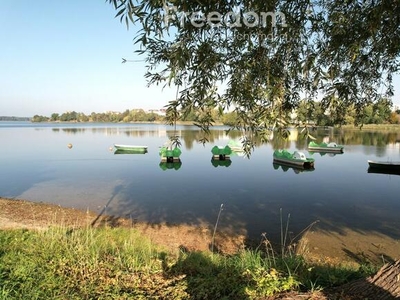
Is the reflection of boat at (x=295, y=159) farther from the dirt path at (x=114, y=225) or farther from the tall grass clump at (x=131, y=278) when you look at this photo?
the tall grass clump at (x=131, y=278)

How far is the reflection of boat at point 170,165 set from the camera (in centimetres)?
2750

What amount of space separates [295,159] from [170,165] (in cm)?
1265

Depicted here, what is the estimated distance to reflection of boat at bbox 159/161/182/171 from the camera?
2750 centimetres

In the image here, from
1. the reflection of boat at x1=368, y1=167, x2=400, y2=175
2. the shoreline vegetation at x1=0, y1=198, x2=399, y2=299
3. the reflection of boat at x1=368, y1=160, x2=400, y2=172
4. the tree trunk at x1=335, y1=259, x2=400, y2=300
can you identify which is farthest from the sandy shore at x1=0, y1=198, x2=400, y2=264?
the reflection of boat at x1=368, y1=160, x2=400, y2=172

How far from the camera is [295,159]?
2827 cm

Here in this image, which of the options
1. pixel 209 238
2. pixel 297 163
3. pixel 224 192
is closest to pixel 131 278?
pixel 209 238

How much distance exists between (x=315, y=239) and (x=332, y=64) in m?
8.40

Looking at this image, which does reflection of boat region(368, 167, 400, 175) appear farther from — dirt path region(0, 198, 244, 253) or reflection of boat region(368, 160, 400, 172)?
dirt path region(0, 198, 244, 253)

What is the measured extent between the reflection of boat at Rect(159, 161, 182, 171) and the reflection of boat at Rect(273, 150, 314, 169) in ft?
34.8

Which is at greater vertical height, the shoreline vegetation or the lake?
the shoreline vegetation

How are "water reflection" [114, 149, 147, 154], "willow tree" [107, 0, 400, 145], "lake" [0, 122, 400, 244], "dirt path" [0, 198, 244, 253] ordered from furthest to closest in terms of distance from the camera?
1. "water reflection" [114, 149, 147, 154]
2. "lake" [0, 122, 400, 244]
3. "dirt path" [0, 198, 244, 253]
4. "willow tree" [107, 0, 400, 145]

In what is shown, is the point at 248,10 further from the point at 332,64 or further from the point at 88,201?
the point at 88,201

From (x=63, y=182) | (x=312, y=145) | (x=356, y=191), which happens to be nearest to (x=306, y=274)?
(x=356, y=191)

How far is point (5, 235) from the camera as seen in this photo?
6.78 metres
